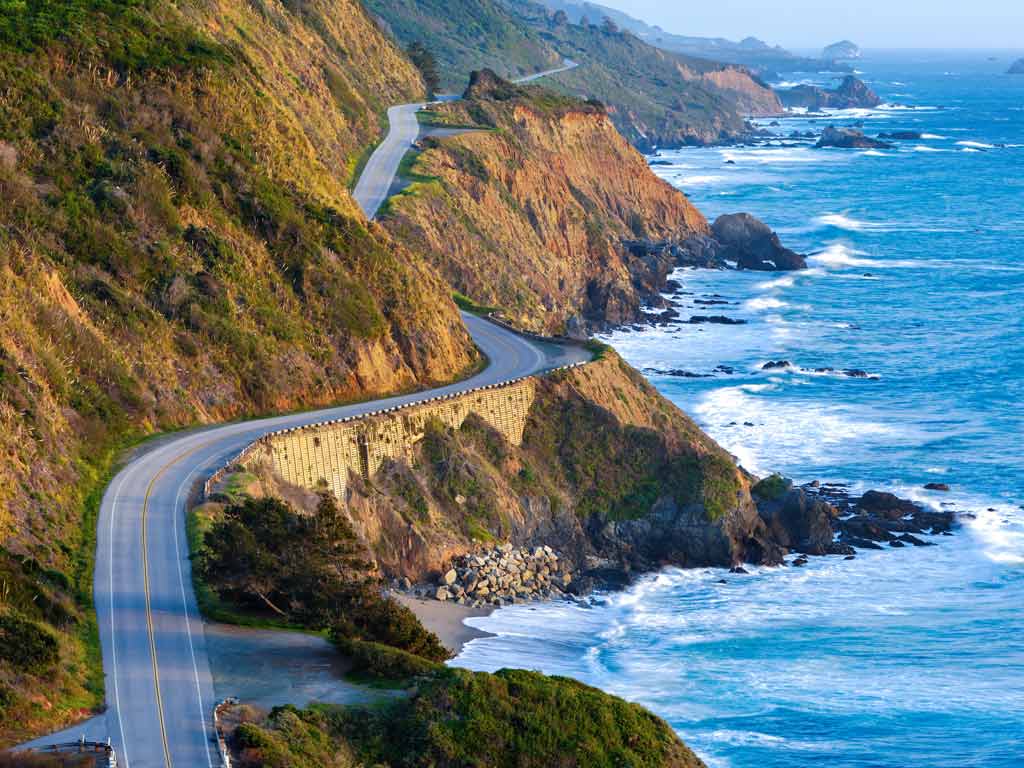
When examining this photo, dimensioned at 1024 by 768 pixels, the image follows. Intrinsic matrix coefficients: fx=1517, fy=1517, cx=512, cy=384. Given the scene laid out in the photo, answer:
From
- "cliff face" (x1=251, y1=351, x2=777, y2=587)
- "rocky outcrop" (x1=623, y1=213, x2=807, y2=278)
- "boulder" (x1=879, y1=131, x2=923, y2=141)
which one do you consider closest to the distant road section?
"rocky outcrop" (x1=623, y1=213, x2=807, y2=278)

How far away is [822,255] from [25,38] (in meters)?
69.5

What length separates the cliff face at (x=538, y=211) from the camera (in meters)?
76.2

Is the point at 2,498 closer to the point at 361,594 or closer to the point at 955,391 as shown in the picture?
the point at 361,594

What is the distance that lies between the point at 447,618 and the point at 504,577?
392cm

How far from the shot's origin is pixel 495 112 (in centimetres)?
10019

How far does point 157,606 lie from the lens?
3391 cm

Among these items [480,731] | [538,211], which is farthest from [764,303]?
[480,731]

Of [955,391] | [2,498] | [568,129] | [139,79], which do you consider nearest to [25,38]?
[139,79]

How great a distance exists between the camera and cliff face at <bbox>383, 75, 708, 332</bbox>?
7619 cm

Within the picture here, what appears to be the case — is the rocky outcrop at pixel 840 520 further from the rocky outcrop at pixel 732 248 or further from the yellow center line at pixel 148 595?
the rocky outcrop at pixel 732 248

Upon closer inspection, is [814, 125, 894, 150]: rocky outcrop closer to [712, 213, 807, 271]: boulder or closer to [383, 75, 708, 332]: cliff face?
[712, 213, 807, 271]: boulder

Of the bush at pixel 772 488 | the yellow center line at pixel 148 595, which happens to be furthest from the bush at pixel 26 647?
the bush at pixel 772 488

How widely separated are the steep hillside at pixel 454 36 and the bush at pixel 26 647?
454ft

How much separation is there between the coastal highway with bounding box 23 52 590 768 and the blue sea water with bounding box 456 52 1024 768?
8427 millimetres
